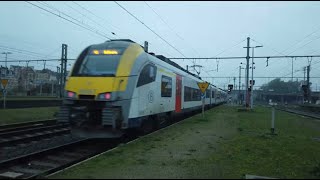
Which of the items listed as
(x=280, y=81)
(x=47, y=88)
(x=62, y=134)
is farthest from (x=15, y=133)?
(x=280, y=81)

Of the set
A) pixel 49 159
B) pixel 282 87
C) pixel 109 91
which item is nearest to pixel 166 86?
pixel 109 91

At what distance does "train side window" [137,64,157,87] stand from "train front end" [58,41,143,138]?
31.0 inches

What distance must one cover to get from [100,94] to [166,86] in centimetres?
640

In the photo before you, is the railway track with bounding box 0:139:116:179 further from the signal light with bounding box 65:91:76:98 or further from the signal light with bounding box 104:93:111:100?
the signal light with bounding box 104:93:111:100

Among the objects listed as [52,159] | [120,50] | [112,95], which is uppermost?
[120,50]

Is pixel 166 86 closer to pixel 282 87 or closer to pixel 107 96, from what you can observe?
pixel 107 96

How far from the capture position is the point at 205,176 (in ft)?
26.4

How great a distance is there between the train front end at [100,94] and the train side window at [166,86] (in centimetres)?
415

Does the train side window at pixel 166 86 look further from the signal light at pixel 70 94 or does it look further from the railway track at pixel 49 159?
the signal light at pixel 70 94

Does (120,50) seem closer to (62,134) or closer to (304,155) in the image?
(62,134)

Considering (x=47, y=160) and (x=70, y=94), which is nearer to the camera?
(x=47, y=160)

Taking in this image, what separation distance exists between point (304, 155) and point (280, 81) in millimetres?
148052

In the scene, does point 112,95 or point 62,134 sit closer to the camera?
point 112,95

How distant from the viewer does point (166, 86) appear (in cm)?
1827
